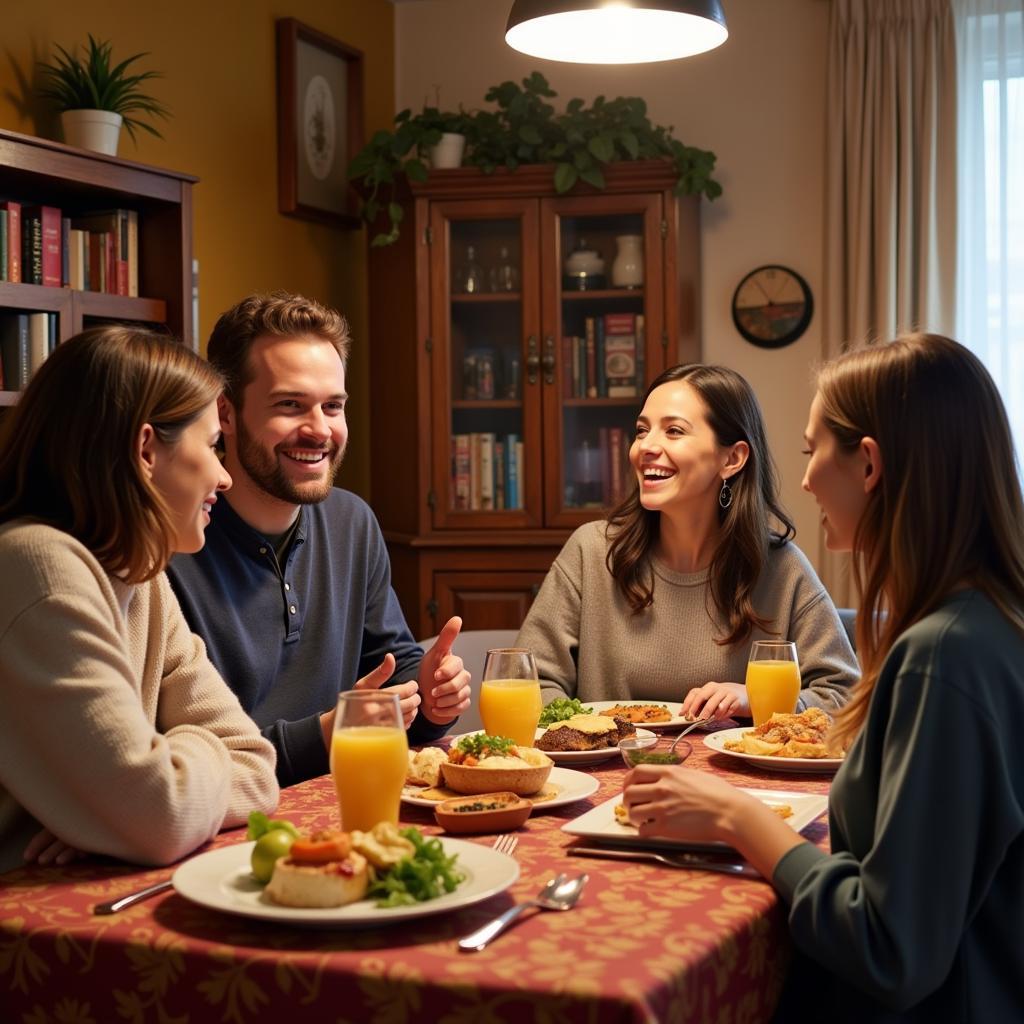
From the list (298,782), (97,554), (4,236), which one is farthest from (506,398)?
(97,554)

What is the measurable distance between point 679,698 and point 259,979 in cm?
142

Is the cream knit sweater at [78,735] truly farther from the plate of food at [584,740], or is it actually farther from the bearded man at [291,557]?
the bearded man at [291,557]

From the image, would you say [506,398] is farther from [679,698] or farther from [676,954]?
[676,954]

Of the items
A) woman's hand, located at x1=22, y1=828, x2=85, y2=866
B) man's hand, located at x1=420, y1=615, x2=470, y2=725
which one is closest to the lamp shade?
man's hand, located at x1=420, y1=615, x2=470, y2=725

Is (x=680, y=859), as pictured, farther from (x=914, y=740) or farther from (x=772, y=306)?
(x=772, y=306)

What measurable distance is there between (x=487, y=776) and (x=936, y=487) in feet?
2.03

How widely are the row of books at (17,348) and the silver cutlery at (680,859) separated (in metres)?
2.08

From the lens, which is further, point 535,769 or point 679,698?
point 679,698

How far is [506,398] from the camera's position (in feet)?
14.9

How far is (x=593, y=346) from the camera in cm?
448

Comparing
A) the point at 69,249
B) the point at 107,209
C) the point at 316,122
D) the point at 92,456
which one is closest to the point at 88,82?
the point at 107,209

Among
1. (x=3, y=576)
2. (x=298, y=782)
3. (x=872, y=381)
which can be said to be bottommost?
(x=298, y=782)

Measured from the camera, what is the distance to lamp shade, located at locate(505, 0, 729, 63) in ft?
7.27

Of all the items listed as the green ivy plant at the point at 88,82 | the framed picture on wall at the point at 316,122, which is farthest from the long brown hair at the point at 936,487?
the framed picture on wall at the point at 316,122
